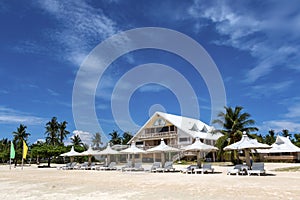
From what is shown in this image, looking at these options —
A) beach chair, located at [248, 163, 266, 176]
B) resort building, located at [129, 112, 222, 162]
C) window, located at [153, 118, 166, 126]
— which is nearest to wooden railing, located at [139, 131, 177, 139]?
resort building, located at [129, 112, 222, 162]

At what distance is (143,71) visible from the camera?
25453mm

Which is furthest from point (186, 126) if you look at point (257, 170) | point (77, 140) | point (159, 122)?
point (77, 140)

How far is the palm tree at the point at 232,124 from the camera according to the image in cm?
2833

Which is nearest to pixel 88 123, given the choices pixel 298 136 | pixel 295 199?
pixel 295 199

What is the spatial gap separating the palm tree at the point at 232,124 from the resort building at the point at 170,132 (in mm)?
8284

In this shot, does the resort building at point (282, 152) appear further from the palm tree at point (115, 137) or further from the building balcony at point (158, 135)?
the palm tree at point (115, 137)

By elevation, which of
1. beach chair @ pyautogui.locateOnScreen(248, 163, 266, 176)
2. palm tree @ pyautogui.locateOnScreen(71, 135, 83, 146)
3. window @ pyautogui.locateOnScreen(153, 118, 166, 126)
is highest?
window @ pyautogui.locateOnScreen(153, 118, 166, 126)

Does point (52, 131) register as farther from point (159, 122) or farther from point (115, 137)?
point (159, 122)

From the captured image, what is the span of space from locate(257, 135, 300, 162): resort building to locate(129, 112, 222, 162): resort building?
712 centimetres

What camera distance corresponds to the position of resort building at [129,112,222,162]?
3844cm

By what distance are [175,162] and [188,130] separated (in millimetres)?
5818

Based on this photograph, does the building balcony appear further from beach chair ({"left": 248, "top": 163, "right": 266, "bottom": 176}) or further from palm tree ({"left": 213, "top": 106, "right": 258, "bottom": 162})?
beach chair ({"left": 248, "top": 163, "right": 266, "bottom": 176})

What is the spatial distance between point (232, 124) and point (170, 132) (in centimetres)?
1218

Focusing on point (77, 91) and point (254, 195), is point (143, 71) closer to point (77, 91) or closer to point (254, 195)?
point (77, 91)
